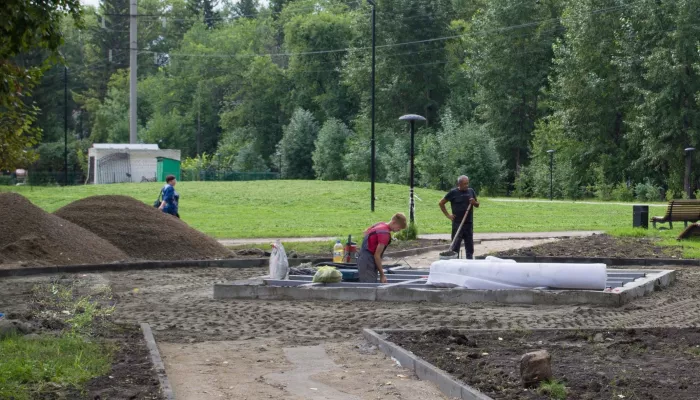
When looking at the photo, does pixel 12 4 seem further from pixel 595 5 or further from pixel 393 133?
pixel 393 133

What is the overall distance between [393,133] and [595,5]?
22.0 metres

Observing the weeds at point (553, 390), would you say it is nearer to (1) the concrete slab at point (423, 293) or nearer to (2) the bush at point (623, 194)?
(1) the concrete slab at point (423, 293)

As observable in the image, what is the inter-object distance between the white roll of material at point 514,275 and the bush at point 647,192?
→ 48.8 m

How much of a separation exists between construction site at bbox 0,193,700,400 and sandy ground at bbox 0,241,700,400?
0.09ft

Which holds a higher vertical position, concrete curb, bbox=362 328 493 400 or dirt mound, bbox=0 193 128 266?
dirt mound, bbox=0 193 128 266

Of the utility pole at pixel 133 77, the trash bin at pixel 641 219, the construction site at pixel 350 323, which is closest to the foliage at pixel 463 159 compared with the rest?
the utility pole at pixel 133 77

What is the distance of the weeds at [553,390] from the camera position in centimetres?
771

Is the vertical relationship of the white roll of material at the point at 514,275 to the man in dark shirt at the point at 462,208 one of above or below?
below

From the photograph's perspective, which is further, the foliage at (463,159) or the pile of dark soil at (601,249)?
the foliage at (463,159)

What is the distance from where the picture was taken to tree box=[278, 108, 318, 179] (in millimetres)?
90875

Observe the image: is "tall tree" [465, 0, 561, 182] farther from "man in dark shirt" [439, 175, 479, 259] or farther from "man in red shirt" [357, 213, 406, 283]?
"man in red shirt" [357, 213, 406, 283]

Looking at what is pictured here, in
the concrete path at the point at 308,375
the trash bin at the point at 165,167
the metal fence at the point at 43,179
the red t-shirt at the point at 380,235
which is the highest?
the trash bin at the point at 165,167

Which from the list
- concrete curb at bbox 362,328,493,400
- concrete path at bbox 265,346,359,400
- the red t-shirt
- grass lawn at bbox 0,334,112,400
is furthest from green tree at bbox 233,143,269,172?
grass lawn at bbox 0,334,112,400

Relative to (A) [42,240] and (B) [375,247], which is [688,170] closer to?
(A) [42,240]
